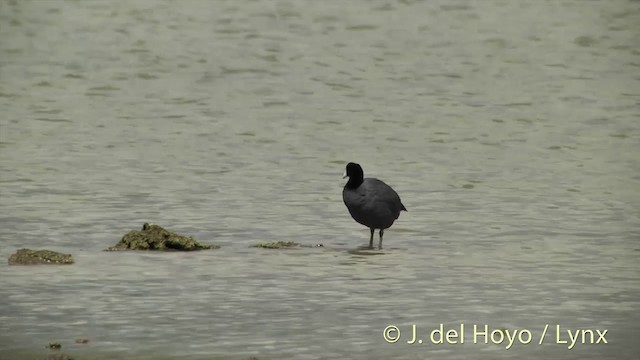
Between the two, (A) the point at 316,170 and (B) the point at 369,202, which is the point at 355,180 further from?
(A) the point at 316,170

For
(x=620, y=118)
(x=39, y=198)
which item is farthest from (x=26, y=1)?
(x=39, y=198)

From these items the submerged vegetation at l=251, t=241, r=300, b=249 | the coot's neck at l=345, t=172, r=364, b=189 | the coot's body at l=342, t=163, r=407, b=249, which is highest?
the coot's neck at l=345, t=172, r=364, b=189

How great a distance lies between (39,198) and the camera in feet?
82.5

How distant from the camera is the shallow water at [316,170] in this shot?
17.0m

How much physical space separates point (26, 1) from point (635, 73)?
21919 mm

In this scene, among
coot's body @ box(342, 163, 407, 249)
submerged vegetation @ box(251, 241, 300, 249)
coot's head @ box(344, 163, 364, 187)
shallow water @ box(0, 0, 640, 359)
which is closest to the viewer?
shallow water @ box(0, 0, 640, 359)

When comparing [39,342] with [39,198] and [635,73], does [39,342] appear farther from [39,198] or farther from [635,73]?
[635,73]

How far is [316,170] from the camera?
2808 cm

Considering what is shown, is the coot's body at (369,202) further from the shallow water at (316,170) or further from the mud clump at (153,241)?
the mud clump at (153,241)

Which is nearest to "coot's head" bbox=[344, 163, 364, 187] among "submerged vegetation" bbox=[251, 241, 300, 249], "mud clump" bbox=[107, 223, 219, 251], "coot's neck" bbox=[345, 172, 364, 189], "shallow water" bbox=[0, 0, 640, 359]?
"coot's neck" bbox=[345, 172, 364, 189]

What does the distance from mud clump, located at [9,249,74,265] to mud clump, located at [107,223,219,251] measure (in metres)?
1.06

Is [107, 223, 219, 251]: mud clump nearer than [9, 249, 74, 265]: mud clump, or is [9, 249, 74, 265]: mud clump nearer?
[9, 249, 74, 265]: mud clump

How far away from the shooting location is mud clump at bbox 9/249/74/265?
19953 mm

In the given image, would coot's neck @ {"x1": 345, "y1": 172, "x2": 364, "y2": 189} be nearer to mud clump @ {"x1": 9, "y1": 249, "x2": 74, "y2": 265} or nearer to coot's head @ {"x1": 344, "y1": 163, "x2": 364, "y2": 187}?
coot's head @ {"x1": 344, "y1": 163, "x2": 364, "y2": 187}
